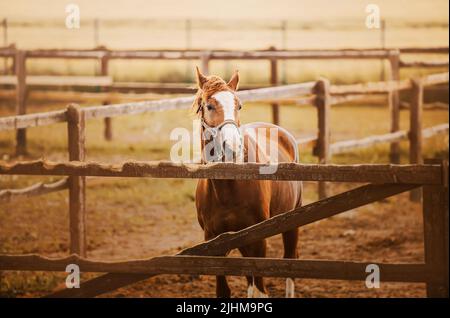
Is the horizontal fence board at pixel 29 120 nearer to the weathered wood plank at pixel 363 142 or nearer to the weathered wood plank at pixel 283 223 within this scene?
the weathered wood plank at pixel 283 223

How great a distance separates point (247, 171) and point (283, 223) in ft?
1.10

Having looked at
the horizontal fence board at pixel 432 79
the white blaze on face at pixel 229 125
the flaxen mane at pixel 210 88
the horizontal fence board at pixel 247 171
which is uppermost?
the horizontal fence board at pixel 432 79

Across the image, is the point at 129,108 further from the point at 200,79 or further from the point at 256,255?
the point at 256,255

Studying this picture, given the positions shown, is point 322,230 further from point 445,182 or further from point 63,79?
point 63,79

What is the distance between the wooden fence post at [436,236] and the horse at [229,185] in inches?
41.7

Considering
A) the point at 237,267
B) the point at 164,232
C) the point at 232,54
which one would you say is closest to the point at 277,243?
the point at 164,232

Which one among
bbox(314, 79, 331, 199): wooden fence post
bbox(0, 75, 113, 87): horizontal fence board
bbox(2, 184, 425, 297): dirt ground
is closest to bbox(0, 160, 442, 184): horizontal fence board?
bbox(2, 184, 425, 297): dirt ground

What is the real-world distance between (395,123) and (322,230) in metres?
3.63

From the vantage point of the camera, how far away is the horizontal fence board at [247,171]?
387cm

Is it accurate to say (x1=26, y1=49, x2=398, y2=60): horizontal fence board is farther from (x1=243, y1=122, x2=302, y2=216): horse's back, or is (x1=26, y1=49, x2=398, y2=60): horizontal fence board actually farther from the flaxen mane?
the flaxen mane

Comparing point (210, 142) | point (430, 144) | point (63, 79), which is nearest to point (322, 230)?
point (210, 142)

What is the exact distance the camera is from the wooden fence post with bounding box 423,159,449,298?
3.86 metres

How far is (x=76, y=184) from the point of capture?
20.5 ft

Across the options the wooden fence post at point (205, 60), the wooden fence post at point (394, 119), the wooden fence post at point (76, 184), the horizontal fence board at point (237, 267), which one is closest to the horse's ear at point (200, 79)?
the horizontal fence board at point (237, 267)
